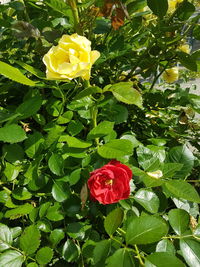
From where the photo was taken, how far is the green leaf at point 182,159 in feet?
2.12

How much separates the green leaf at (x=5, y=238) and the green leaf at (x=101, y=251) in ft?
0.55

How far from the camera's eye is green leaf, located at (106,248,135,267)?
1.51 ft

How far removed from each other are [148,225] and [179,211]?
0.37 ft

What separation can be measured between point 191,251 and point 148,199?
117 millimetres

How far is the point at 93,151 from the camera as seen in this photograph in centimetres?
61

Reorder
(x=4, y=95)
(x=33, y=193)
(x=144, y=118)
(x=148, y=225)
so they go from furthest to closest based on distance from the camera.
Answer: (x=144, y=118) < (x=4, y=95) < (x=33, y=193) < (x=148, y=225)

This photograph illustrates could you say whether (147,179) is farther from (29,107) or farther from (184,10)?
(184,10)

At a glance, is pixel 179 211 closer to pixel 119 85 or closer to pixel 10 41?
pixel 119 85

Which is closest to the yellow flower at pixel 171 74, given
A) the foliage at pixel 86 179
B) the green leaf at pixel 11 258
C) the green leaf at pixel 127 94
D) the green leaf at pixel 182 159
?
the foliage at pixel 86 179

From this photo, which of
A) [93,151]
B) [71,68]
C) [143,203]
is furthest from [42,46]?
[143,203]

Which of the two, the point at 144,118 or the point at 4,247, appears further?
the point at 144,118

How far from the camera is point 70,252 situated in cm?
57

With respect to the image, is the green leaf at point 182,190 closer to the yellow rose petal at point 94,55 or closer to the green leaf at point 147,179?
the green leaf at point 147,179

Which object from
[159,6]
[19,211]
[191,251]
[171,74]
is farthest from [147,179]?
[171,74]
